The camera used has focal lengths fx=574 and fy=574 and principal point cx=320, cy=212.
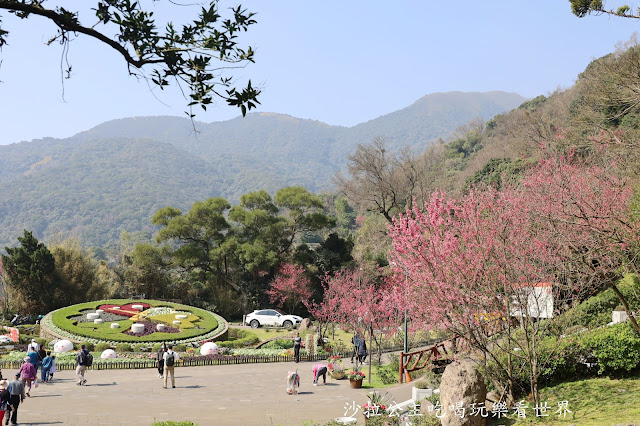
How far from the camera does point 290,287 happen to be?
4275 cm

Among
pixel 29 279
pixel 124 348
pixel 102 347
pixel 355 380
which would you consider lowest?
pixel 124 348

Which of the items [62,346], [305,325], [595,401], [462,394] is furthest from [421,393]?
[305,325]

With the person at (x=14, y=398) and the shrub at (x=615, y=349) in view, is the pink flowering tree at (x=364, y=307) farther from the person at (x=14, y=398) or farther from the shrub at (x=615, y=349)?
the person at (x=14, y=398)

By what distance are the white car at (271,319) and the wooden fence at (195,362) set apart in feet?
34.1

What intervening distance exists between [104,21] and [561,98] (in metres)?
67.0

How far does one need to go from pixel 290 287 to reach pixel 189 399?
2619 cm

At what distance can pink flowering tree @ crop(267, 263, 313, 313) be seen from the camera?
4281cm

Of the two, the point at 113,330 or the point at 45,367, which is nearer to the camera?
the point at 45,367

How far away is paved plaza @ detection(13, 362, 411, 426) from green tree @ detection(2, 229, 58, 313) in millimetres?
17962

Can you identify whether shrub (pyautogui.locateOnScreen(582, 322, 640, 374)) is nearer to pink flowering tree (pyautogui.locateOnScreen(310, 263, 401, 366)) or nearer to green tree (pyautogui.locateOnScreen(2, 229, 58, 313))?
pink flowering tree (pyautogui.locateOnScreen(310, 263, 401, 366))

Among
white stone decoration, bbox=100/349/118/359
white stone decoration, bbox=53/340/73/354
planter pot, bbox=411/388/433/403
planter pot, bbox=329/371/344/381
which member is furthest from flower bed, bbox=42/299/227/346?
planter pot, bbox=411/388/433/403

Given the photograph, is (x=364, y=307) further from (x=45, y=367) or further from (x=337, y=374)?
(x=45, y=367)

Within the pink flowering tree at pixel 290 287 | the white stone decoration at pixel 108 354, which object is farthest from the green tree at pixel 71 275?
the white stone decoration at pixel 108 354

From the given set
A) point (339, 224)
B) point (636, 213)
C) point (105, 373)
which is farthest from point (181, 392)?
point (339, 224)
